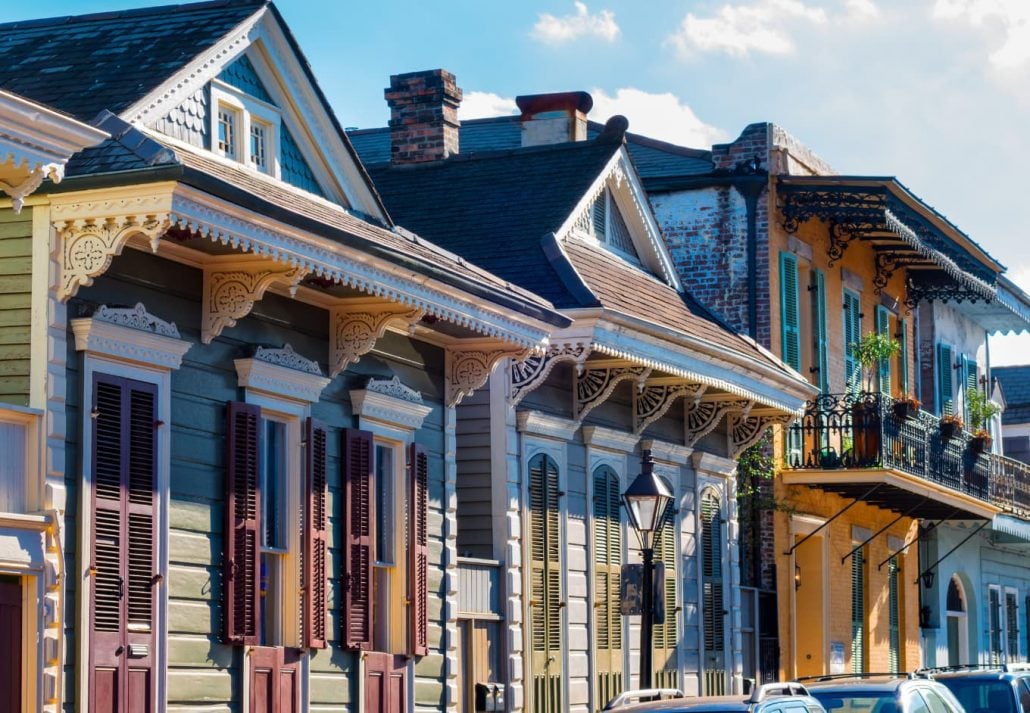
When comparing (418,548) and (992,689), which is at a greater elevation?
(418,548)

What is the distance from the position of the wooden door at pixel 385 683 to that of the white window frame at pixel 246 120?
3.94m

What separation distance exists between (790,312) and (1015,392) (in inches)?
836

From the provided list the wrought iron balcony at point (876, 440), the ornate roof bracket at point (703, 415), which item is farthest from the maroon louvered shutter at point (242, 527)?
the wrought iron balcony at point (876, 440)

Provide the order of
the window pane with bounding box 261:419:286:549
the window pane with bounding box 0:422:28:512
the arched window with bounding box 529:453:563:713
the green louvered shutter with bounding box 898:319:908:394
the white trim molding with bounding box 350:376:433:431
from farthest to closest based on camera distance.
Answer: the green louvered shutter with bounding box 898:319:908:394 < the arched window with bounding box 529:453:563:713 < the white trim molding with bounding box 350:376:433:431 < the window pane with bounding box 261:419:286:549 < the window pane with bounding box 0:422:28:512

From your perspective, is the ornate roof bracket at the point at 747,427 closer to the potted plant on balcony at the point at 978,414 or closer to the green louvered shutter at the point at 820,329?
the green louvered shutter at the point at 820,329

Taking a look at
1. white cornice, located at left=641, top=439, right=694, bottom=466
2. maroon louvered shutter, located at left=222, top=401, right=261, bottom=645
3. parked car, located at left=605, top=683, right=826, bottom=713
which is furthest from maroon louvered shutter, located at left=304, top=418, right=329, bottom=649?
white cornice, located at left=641, top=439, right=694, bottom=466

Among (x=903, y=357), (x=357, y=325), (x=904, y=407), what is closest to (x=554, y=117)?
(x=904, y=407)

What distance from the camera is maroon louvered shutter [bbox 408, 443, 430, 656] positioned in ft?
55.8

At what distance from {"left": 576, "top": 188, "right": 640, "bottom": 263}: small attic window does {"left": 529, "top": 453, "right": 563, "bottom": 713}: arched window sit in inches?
116

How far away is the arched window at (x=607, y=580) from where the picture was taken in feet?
68.4

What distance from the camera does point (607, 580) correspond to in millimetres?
21125

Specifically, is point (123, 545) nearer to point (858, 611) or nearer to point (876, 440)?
point (876, 440)

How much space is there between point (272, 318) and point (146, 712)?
3.26 m

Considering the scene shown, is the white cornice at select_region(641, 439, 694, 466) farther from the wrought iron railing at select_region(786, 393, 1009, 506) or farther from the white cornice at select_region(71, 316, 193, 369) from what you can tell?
the white cornice at select_region(71, 316, 193, 369)
